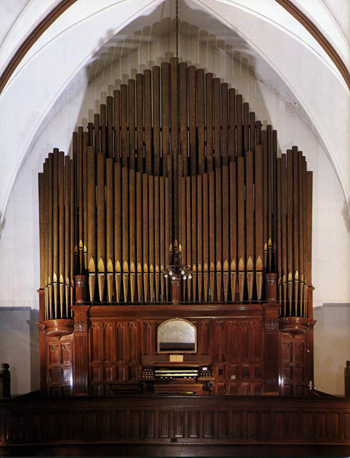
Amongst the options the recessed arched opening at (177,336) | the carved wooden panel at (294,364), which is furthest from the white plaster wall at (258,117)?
the recessed arched opening at (177,336)

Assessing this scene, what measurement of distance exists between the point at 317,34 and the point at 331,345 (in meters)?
5.52

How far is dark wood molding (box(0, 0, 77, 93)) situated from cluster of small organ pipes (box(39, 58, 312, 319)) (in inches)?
82.3

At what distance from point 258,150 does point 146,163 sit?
2018 mm

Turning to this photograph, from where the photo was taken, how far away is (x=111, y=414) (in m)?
9.81

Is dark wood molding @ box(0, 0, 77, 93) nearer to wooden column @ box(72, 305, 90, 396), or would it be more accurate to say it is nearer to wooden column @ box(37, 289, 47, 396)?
wooden column @ box(37, 289, 47, 396)

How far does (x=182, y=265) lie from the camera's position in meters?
11.4

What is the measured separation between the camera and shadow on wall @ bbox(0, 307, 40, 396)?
39.7 feet

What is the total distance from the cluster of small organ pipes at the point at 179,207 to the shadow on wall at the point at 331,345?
34.4 inches

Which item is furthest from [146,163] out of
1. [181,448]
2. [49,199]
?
[181,448]

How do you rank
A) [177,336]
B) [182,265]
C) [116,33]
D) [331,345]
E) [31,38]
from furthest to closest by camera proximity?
[331,345], [116,33], [177,336], [182,265], [31,38]

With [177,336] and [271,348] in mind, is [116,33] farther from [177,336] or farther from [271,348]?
[271,348]

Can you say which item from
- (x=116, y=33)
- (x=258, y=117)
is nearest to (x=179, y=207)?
(x=258, y=117)

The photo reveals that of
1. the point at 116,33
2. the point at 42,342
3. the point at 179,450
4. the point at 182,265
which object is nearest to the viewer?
the point at 179,450

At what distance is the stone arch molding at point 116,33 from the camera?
11305 mm
